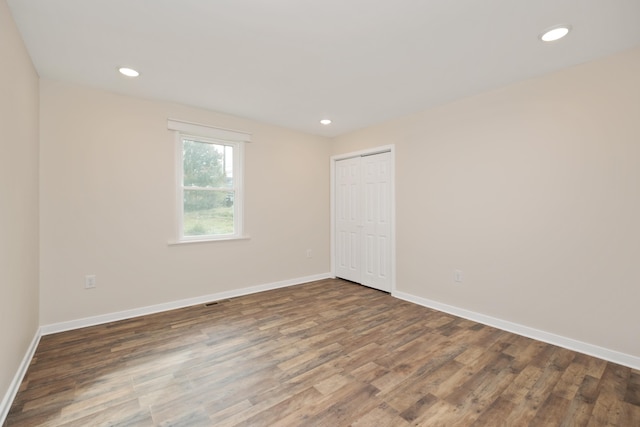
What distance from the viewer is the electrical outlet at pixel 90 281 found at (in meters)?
2.90

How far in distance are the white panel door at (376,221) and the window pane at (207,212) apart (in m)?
2.03

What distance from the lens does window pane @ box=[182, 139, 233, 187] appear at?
3.55 m

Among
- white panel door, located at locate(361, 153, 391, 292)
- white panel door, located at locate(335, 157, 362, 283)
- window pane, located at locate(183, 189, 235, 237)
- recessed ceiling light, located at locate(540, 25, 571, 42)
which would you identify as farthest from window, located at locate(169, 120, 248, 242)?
recessed ceiling light, located at locate(540, 25, 571, 42)

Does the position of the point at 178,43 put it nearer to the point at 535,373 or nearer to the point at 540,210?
the point at 540,210

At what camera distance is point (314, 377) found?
2039 mm

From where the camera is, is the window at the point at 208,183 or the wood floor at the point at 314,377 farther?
the window at the point at 208,183

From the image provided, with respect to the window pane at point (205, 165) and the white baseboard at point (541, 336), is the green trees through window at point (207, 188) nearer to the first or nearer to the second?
the window pane at point (205, 165)

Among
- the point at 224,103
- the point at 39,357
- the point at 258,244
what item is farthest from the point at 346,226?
the point at 39,357

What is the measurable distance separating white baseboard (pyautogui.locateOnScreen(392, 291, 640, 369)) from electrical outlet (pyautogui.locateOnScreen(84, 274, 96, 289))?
371cm

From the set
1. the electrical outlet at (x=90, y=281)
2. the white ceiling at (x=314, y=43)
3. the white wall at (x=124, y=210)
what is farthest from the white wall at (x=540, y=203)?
the electrical outlet at (x=90, y=281)

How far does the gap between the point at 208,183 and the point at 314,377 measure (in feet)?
8.93

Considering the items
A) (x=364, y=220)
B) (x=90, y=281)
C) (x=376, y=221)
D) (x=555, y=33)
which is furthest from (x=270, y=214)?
(x=555, y=33)

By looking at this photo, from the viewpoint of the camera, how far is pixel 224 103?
336cm

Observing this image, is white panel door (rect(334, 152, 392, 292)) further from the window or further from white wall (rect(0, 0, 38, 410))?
white wall (rect(0, 0, 38, 410))
